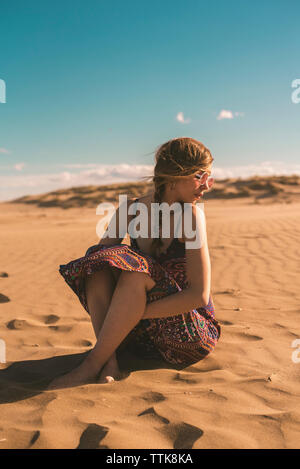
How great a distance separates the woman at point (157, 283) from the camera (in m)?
2.18

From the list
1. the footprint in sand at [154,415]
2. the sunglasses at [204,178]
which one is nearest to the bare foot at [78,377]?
the footprint in sand at [154,415]

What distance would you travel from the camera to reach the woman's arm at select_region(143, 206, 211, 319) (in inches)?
86.0

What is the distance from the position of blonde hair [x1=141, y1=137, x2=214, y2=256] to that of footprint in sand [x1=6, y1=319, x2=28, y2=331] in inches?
73.6

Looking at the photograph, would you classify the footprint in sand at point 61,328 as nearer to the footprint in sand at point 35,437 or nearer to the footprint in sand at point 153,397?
the footprint in sand at point 153,397

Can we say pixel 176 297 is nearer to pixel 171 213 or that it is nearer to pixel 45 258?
pixel 171 213

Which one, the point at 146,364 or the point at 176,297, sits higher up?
the point at 176,297

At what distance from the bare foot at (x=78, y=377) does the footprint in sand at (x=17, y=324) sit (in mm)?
1247

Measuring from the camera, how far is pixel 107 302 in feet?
7.57

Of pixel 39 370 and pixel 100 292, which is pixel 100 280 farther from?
pixel 39 370

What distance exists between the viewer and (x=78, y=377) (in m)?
2.25

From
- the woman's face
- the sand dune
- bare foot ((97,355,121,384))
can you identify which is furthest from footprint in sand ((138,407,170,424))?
the sand dune

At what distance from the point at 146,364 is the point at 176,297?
1.98 feet
